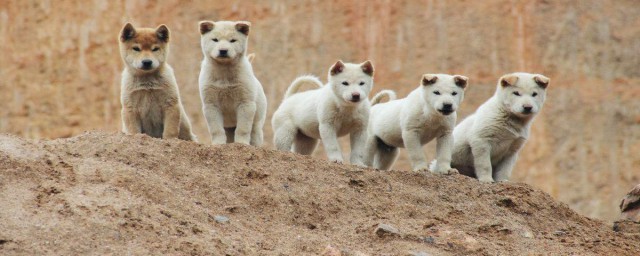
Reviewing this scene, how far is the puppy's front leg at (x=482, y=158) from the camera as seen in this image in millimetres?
9953

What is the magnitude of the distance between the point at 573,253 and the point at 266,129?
10495 millimetres

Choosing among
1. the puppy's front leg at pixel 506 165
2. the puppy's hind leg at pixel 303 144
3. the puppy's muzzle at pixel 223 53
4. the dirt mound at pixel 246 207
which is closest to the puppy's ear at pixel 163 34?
the puppy's muzzle at pixel 223 53

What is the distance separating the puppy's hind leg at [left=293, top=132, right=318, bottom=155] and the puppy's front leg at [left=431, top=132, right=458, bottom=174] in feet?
5.32

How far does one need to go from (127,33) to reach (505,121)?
363 cm

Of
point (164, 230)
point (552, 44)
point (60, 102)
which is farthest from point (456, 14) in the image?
point (164, 230)

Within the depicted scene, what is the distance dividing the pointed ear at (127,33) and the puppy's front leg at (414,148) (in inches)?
106

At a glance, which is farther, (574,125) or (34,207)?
(574,125)

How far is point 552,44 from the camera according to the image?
17891mm

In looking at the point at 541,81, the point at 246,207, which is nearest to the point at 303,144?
the point at 541,81

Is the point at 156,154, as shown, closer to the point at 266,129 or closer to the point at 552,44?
the point at 266,129

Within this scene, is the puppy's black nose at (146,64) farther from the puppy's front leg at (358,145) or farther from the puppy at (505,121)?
the puppy at (505,121)

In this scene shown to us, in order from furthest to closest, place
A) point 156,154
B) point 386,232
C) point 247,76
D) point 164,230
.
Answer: point 247,76, point 156,154, point 386,232, point 164,230

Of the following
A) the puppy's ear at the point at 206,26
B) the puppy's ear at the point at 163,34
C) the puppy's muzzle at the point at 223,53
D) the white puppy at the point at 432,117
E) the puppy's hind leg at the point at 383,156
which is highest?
the puppy's ear at the point at 206,26

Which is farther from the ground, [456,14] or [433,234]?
[456,14]
